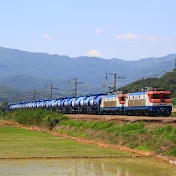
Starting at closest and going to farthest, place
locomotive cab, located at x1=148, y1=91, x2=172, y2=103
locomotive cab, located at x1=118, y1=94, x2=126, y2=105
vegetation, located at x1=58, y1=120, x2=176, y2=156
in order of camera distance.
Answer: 1. vegetation, located at x1=58, y1=120, x2=176, y2=156
2. locomotive cab, located at x1=148, y1=91, x2=172, y2=103
3. locomotive cab, located at x1=118, y1=94, x2=126, y2=105

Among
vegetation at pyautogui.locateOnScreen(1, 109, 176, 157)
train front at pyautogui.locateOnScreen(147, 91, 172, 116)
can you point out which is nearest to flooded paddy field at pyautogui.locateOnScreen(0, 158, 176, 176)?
vegetation at pyautogui.locateOnScreen(1, 109, 176, 157)

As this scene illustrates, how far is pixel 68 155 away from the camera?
108 ft

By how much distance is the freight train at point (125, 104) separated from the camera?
5812cm

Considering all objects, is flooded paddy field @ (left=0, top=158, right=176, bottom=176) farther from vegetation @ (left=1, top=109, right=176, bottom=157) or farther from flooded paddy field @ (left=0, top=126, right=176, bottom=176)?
vegetation @ (left=1, top=109, right=176, bottom=157)

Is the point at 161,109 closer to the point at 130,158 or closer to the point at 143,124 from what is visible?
the point at 143,124

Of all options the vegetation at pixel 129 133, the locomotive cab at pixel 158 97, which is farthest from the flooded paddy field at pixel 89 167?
the locomotive cab at pixel 158 97

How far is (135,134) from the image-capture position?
3938cm

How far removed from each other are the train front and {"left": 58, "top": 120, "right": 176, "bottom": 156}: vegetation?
8531 millimetres

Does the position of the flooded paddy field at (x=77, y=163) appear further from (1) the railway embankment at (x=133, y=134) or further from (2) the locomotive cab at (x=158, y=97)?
(2) the locomotive cab at (x=158, y=97)

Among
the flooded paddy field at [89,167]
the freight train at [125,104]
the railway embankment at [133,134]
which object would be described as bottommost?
the flooded paddy field at [89,167]

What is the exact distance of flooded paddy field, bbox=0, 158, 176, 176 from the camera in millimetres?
24781

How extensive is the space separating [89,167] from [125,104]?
132ft

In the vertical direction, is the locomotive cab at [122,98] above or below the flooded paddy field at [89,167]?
above

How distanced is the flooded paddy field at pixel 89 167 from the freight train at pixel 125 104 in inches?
1088
